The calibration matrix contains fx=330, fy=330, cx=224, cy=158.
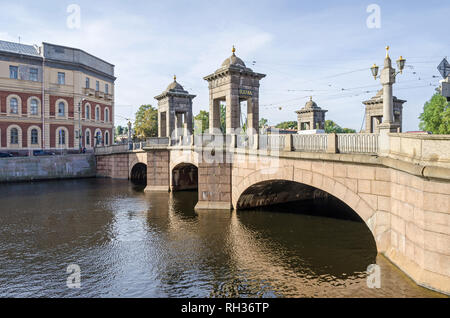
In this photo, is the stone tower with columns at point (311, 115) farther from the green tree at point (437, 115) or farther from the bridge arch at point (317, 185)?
the bridge arch at point (317, 185)

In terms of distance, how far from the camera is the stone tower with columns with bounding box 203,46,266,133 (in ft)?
67.6

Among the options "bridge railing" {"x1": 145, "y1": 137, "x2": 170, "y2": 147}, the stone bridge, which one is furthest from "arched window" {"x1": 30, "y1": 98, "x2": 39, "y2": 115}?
the stone bridge

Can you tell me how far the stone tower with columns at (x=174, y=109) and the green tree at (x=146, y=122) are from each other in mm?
28213

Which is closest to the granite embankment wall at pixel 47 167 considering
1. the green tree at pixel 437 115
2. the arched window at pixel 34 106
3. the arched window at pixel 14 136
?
the arched window at pixel 14 136

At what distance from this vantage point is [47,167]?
1519 inches

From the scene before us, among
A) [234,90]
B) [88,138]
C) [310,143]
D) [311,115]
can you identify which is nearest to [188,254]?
[310,143]

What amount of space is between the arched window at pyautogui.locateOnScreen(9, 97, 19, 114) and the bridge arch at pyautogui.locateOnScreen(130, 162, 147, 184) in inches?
677

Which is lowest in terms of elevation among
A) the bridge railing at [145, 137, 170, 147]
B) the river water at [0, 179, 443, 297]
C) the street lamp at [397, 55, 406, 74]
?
the river water at [0, 179, 443, 297]

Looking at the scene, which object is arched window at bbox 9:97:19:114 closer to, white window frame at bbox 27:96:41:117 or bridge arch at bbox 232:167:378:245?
white window frame at bbox 27:96:41:117

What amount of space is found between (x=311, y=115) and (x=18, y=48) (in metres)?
37.7

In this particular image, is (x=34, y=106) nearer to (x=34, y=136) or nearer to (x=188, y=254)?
(x=34, y=136)

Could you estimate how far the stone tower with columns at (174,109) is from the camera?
30.0 meters
